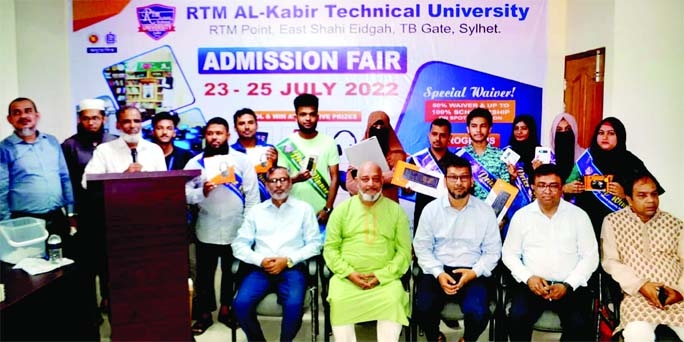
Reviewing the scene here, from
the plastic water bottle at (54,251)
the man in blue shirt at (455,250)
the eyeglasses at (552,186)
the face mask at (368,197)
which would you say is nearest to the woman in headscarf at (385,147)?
the face mask at (368,197)

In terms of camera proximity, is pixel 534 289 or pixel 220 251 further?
pixel 220 251

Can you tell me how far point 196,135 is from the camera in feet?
17.3

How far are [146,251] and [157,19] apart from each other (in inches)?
124

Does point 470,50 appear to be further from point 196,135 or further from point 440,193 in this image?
point 196,135

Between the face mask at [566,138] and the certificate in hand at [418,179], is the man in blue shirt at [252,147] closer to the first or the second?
the certificate in hand at [418,179]

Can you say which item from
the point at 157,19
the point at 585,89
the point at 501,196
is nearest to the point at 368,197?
the point at 501,196

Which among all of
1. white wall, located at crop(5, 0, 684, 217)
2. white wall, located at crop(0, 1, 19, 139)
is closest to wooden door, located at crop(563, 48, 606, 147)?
white wall, located at crop(5, 0, 684, 217)

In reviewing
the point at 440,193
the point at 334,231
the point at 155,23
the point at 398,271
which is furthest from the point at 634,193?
the point at 155,23

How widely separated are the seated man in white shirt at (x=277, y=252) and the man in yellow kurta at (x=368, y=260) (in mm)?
207

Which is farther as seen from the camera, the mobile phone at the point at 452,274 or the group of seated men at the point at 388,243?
the mobile phone at the point at 452,274

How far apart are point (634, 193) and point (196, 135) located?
3.73m

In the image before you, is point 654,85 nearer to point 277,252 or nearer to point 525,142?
point 525,142

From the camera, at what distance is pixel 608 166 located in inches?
150

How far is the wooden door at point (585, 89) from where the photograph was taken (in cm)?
484
